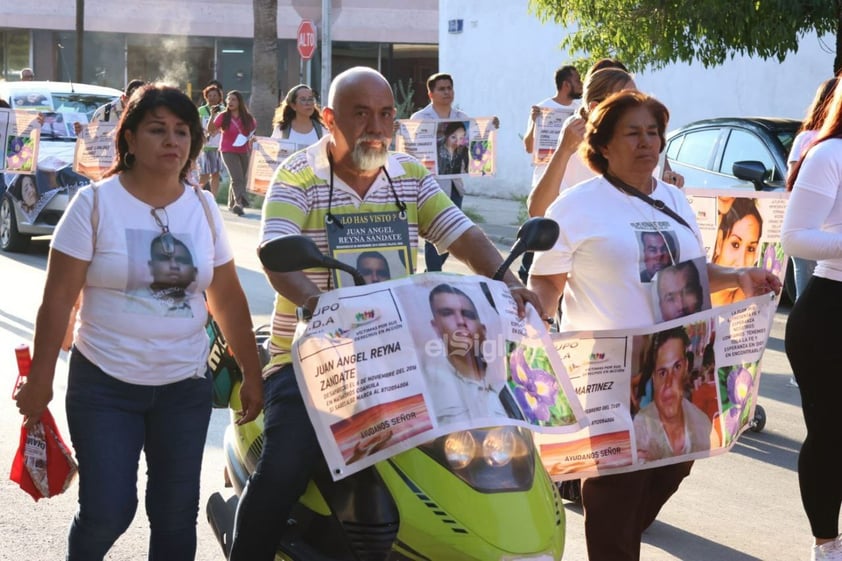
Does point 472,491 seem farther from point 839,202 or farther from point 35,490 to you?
point 839,202

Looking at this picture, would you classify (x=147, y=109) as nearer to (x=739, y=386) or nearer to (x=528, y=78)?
(x=739, y=386)

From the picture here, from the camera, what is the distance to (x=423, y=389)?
3.46 metres

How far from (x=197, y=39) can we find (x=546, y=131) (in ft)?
103

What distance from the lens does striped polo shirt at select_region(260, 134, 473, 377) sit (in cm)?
420

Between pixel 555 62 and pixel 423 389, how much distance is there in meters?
21.4

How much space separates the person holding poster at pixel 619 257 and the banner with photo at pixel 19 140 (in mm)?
9141

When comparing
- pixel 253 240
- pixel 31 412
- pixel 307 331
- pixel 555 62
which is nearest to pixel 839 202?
pixel 307 331

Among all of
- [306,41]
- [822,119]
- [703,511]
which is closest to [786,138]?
[703,511]

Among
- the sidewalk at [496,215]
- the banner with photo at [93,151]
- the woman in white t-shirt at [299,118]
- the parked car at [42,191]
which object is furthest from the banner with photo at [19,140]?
the sidewalk at [496,215]

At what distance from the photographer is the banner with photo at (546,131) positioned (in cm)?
1032

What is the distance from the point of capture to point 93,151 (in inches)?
538

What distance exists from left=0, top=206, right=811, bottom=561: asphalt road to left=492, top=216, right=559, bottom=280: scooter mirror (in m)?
2.12

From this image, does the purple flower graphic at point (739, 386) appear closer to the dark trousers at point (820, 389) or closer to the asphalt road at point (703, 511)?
the dark trousers at point (820, 389)

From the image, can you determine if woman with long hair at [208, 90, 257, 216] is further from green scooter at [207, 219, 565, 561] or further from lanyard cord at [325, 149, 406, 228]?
green scooter at [207, 219, 565, 561]
